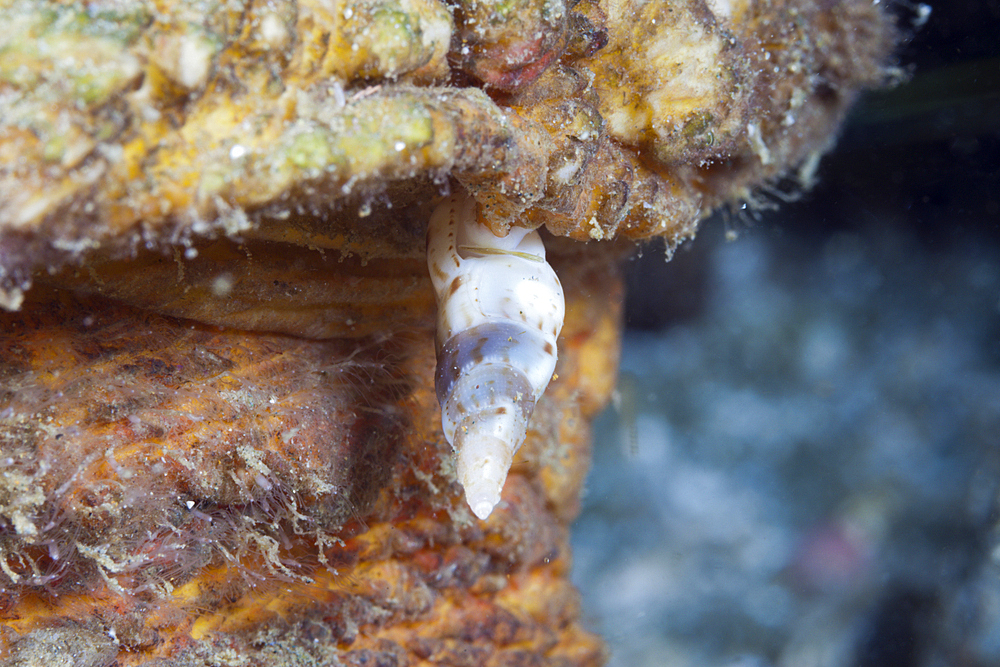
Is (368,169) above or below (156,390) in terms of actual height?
above

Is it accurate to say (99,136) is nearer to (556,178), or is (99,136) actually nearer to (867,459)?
(556,178)

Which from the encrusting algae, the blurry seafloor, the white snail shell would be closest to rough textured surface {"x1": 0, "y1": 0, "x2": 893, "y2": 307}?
the encrusting algae

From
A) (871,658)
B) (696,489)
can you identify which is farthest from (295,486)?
(871,658)

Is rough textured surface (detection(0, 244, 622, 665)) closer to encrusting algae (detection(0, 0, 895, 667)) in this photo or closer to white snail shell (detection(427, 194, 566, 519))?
encrusting algae (detection(0, 0, 895, 667))

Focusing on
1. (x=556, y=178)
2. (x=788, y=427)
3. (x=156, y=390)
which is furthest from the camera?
(x=788, y=427)

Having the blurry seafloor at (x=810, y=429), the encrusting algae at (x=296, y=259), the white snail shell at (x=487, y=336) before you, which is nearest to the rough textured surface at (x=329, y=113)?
the encrusting algae at (x=296, y=259)
